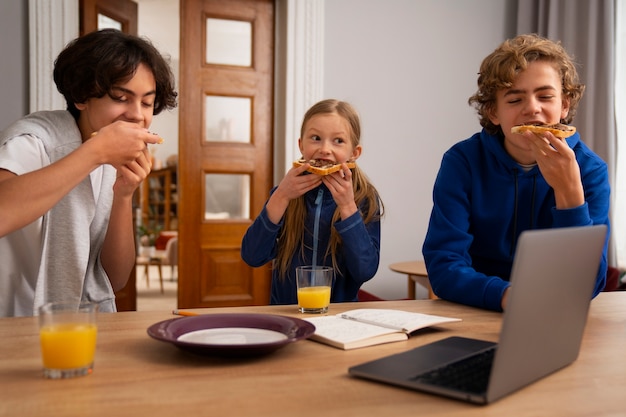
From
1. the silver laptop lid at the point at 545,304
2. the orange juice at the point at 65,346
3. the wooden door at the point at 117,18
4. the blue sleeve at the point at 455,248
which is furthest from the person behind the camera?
the wooden door at the point at 117,18

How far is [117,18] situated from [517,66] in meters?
3.12

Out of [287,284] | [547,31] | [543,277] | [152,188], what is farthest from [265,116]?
[152,188]

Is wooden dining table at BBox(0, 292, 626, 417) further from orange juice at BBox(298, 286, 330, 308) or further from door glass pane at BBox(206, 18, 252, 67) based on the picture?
door glass pane at BBox(206, 18, 252, 67)

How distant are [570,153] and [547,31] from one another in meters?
3.14

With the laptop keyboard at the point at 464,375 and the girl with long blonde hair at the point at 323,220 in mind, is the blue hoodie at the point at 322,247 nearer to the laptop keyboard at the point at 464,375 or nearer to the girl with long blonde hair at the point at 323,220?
the girl with long blonde hair at the point at 323,220

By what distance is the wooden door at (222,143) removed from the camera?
13.9 feet

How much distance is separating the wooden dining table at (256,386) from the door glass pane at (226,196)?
3.11 m

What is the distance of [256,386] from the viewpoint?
927 mm

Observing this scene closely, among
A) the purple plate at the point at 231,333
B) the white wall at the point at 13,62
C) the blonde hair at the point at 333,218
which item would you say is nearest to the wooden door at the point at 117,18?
the white wall at the point at 13,62

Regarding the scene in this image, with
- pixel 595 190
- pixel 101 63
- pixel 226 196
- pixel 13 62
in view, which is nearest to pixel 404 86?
pixel 226 196

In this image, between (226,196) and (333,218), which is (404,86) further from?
(333,218)

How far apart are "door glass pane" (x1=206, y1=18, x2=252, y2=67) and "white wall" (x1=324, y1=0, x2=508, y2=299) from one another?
55 centimetres

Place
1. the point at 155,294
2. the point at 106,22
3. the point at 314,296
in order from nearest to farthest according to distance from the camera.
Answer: the point at 314,296 < the point at 106,22 < the point at 155,294

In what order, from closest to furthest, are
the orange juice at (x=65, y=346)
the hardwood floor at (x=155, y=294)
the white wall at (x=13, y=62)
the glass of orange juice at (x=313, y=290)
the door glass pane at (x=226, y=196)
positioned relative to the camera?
the orange juice at (x=65, y=346)
the glass of orange juice at (x=313, y=290)
the white wall at (x=13, y=62)
the door glass pane at (x=226, y=196)
the hardwood floor at (x=155, y=294)
